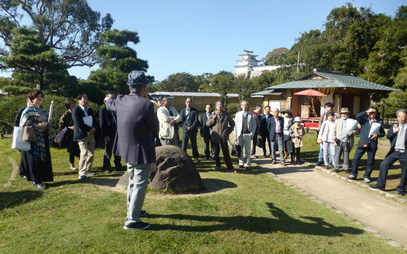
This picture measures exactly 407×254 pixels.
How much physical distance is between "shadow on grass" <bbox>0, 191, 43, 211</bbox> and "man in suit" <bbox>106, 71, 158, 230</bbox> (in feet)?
7.43

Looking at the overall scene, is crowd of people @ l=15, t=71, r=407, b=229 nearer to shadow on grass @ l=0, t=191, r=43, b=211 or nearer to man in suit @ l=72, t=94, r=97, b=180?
man in suit @ l=72, t=94, r=97, b=180

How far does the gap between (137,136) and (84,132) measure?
343 centimetres

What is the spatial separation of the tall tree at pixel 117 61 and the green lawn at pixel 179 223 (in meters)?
13.7

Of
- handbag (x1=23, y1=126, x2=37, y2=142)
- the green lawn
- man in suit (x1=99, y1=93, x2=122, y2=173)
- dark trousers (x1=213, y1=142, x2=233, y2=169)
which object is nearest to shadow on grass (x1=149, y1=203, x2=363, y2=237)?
the green lawn

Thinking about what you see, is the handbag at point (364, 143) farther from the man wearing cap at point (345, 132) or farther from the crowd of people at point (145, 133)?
the man wearing cap at point (345, 132)

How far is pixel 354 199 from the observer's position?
19.7 feet

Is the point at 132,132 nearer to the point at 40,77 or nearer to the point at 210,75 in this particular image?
the point at 40,77

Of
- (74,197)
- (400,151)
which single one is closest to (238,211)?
(74,197)

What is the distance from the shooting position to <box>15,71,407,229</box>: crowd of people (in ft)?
11.8

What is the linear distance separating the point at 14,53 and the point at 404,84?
23.3 metres

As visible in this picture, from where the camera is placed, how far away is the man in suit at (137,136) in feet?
11.6

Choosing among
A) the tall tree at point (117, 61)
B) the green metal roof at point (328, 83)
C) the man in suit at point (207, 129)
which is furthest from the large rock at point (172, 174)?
the green metal roof at point (328, 83)

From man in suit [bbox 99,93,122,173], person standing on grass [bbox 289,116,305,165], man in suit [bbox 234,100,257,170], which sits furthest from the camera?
person standing on grass [bbox 289,116,305,165]

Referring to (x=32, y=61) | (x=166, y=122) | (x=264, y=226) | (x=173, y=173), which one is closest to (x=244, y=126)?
(x=166, y=122)
